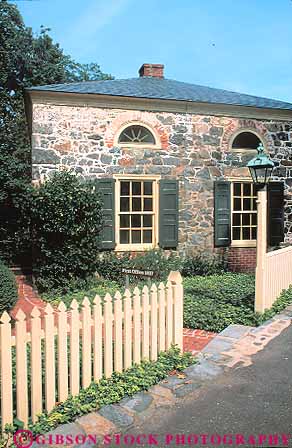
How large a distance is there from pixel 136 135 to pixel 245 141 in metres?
3.17

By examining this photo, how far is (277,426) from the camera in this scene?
2.95 metres

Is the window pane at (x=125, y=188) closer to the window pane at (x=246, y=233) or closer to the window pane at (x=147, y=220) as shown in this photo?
the window pane at (x=147, y=220)

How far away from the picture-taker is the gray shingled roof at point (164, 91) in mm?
9552

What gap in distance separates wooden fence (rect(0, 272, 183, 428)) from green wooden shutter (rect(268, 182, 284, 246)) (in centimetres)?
725

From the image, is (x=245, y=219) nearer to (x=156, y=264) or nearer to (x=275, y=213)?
(x=275, y=213)

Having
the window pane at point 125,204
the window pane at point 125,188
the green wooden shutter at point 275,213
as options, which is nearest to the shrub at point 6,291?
the window pane at point 125,204

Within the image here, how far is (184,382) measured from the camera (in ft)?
12.2

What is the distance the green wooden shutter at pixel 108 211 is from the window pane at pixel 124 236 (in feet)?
1.12

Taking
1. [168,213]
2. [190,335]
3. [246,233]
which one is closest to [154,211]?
[168,213]

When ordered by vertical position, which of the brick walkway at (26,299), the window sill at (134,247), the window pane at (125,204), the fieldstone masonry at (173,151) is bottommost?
the brick walkway at (26,299)

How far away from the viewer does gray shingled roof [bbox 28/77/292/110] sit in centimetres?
955

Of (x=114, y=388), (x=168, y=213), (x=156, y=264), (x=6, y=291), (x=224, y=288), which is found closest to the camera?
(x=114, y=388)

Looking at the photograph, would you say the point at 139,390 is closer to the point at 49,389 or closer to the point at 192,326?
the point at 49,389

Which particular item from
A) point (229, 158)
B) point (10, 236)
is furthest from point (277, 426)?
point (10, 236)
